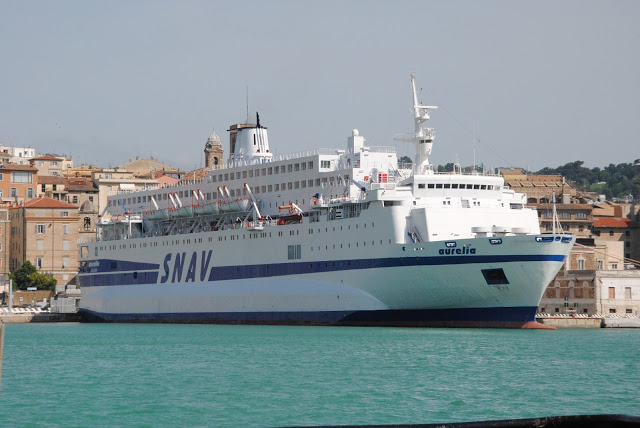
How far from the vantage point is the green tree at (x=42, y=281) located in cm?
7975

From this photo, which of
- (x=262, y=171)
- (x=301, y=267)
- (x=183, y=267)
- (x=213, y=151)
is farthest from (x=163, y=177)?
(x=301, y=267)

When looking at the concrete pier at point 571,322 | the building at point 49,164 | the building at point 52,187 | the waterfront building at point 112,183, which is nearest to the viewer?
the concrete pier at point 571,322

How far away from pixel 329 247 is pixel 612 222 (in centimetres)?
4053

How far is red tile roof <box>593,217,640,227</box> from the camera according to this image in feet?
265

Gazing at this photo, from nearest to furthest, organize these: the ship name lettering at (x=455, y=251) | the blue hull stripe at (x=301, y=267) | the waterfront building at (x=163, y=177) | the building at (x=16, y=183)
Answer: the blue hull stripe at (x=301, y=267) → the ship name lettering at (x=455, y=251) → the building at (x=16, y=183) → the waterfront building at (x=163, y=177)

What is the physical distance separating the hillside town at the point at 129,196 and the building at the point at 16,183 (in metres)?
0.08

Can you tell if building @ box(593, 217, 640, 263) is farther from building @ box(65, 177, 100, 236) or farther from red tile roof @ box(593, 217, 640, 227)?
building @ box(65, 177, 100, 236)

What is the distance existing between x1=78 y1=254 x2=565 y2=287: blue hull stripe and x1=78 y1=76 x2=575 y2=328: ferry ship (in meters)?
0.06

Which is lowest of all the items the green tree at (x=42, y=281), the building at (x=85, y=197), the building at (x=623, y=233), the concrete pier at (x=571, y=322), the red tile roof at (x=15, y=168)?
the concrete pier at (x=571, y=322)

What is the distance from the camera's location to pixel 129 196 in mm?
65562

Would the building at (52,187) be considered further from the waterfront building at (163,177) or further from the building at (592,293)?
the building at (592,293)

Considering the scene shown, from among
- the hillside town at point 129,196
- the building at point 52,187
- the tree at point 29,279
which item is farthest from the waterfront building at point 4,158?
the tree at point 29,279

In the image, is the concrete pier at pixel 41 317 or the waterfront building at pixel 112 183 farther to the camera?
the waterfront building at pixel 112 183

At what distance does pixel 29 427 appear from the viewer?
21.0m
